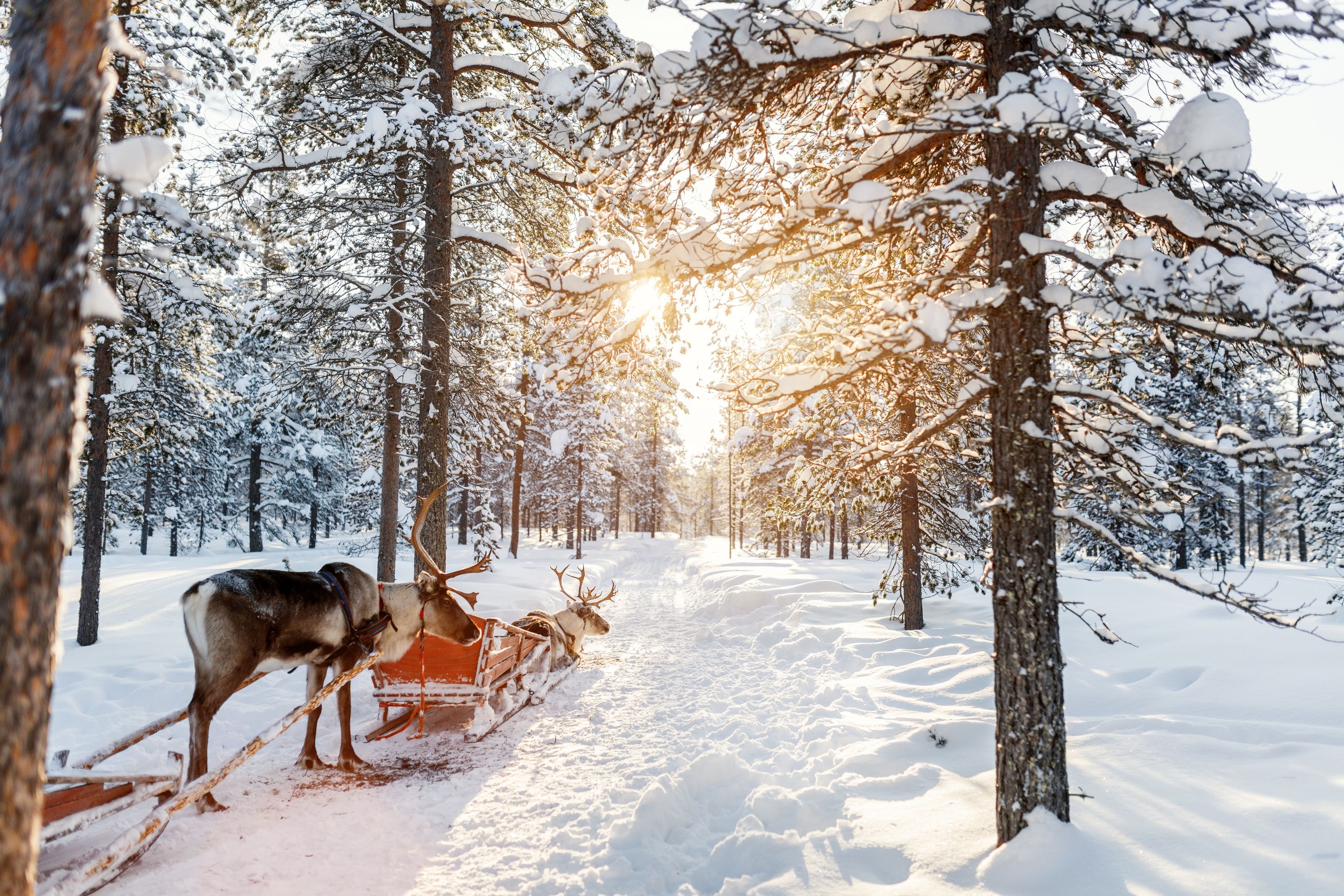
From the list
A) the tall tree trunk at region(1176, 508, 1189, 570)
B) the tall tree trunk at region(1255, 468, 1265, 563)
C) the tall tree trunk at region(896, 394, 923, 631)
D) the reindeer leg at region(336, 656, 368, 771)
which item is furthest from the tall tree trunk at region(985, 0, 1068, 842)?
the tall tree trunk at region(1255, 468, 1265, 563)

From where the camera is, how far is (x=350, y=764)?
572 centimetres

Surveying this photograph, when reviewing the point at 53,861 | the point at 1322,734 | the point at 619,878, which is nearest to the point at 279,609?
the point at 53,861

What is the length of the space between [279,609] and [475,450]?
13.2m

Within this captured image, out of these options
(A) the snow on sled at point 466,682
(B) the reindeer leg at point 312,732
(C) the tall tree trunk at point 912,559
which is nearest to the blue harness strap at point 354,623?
(B) the reindeer leg at point 312,732

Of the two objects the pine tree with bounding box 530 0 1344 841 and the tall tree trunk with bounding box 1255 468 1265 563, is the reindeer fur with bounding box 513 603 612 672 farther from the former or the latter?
the tall tree trunk with bounding box 1255 468 1265 563

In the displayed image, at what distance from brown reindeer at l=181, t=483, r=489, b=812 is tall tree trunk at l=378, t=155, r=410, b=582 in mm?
5301

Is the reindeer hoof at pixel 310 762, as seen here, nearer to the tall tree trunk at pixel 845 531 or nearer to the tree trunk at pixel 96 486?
the tree trunk at pixel 96 486

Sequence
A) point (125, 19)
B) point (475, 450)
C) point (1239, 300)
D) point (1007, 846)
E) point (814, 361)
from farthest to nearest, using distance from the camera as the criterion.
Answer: point (475, 450)
point (125, 19)
point (814, 361)
point (1007, 846)
point (1239, 300)

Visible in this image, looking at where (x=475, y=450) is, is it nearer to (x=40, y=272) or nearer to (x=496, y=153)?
(x=496, y=153)

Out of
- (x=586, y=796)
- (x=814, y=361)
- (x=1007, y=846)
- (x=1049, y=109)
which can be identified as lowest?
(x=586, y=796)

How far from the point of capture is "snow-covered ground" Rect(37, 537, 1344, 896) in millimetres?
3598

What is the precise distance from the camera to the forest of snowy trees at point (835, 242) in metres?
3.54

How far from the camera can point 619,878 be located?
4016 millimetres

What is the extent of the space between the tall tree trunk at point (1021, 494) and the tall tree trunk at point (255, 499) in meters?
38.5
